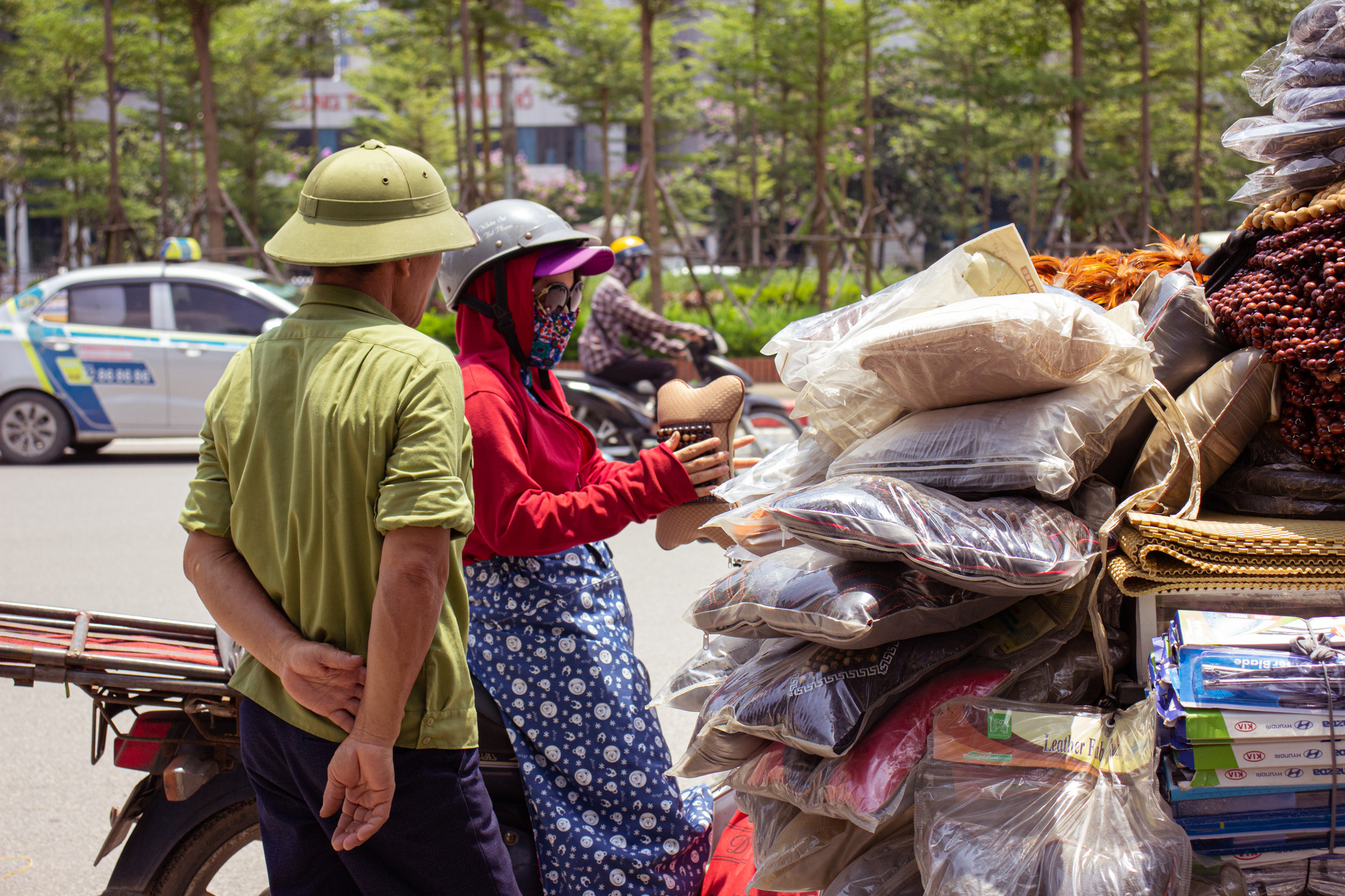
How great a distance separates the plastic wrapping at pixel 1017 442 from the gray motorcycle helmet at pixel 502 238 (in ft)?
2.76

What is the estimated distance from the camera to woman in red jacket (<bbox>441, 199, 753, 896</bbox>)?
200cm

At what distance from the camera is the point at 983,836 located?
4.86ft

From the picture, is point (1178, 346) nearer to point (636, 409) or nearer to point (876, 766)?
point (876, 766)

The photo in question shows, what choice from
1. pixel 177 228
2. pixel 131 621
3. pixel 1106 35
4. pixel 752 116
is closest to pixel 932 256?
pixel 752 116

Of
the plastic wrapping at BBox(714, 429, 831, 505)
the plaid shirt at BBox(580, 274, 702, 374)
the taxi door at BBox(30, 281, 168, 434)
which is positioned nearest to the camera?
the plastic wrapping at BBox(714, 429, 831, 505)

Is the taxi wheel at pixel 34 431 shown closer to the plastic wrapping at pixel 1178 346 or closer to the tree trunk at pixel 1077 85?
the plastic wrapping at pixel 1178 346

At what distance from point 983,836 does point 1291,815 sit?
0.39 meters

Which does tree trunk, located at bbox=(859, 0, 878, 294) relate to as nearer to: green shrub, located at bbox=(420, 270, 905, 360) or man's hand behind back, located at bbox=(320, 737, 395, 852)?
green shrub, located at bbox=(420, 270, 905, 360)

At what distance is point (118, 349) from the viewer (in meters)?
9.50

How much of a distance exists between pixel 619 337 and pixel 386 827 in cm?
702

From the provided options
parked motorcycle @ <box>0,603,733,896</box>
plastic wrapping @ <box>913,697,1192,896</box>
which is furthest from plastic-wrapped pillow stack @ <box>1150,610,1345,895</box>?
parked motorcycle @ <box>0,603,733,896</box>

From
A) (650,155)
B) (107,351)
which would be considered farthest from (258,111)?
(107,351)

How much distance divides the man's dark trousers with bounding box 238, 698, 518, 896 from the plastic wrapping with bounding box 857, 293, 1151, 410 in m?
0.93

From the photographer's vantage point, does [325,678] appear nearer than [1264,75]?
Yes
